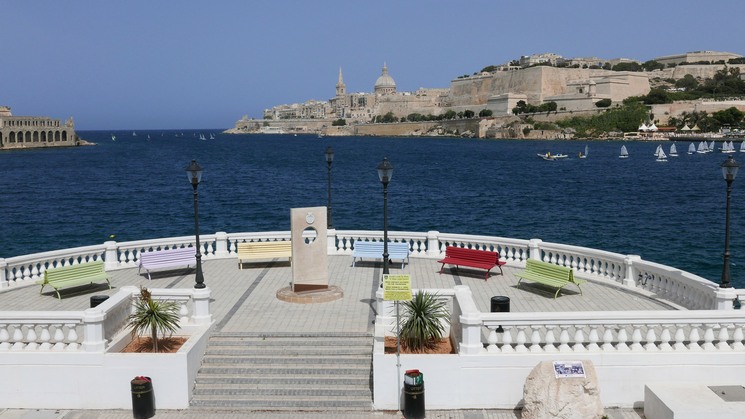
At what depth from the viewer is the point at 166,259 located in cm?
1686

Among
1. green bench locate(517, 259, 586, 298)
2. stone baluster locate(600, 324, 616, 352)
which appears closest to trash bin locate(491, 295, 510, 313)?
stone baluster locate(600, 324, 616, 352)

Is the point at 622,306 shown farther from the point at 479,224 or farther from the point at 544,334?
the point at 479,224

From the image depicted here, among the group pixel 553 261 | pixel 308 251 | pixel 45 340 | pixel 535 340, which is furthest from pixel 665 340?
pixel 45 340

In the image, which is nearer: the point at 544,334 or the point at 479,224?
the point at 544,334

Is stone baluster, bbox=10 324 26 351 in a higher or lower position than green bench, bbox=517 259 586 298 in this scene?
lower

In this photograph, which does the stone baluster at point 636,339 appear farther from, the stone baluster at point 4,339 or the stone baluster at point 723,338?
the stone baluster at point 4,339

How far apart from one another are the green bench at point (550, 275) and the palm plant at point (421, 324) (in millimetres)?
4285

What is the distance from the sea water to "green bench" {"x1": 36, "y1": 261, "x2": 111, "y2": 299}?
44.9 ft

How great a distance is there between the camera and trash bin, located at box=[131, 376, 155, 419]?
1005cm

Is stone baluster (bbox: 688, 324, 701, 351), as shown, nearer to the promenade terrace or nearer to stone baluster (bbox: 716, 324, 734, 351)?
the promenade terrace

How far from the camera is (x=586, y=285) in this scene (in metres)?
15.6

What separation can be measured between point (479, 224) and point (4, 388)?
37.0m

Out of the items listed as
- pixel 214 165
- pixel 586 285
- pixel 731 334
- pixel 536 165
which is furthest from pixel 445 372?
pixel 214 165

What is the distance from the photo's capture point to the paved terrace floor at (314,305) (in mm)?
10406
